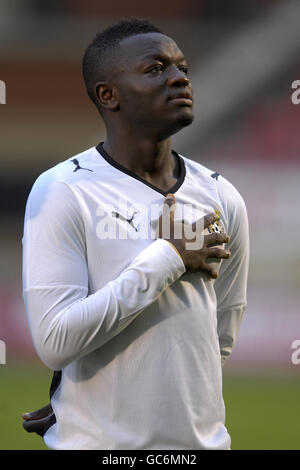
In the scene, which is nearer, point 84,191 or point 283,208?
point 84,191

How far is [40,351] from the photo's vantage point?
1667mm

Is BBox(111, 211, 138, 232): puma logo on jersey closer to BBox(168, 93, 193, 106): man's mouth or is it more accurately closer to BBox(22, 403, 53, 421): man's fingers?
BBox(168, 93, 193, 106): man's mouth

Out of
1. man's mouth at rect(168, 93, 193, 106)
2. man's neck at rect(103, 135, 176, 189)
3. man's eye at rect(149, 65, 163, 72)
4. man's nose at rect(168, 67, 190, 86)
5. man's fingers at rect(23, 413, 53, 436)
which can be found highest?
man's eye at rect(149, 65, 163, 72)

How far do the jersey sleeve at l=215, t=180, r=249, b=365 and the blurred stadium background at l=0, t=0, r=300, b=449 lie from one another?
5.22 m

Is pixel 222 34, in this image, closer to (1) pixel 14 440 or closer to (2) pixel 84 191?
(1) pixel 14 440

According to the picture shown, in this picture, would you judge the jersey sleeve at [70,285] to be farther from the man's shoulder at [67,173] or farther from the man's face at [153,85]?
the man's face at [153,85]

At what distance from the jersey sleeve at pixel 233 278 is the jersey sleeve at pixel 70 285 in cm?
33

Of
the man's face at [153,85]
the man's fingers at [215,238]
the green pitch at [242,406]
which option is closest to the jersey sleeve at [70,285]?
the man's fingers at [215,238]

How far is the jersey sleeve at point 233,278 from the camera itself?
77.1 inches

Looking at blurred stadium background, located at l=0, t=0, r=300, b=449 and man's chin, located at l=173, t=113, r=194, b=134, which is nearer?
man's chin, located at l=173, t=113, r=194, b=134

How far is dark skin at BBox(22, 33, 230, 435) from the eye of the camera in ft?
5.74

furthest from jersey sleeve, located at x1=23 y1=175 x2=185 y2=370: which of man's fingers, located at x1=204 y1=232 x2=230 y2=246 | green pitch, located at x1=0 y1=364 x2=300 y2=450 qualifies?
green pitch, located at x1=0 y1=364 x2=300 y2=450

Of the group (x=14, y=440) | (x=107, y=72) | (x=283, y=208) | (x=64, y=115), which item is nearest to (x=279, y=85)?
(x=283, y=208)

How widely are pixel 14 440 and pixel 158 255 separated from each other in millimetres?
3058
